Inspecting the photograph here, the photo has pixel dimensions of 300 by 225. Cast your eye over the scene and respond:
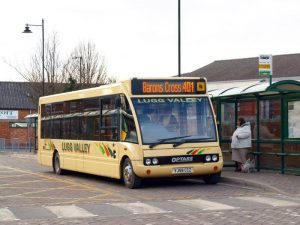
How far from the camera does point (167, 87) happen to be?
17.2 m

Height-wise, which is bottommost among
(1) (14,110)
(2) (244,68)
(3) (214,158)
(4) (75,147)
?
(3) (214,158)

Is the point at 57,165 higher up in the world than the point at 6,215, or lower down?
higher up

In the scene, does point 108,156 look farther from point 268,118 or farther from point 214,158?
point 268,118

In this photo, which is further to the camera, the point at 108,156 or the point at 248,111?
the point at 248,111

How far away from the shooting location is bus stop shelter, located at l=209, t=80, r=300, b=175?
18656 millimetres

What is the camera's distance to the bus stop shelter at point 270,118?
61.2ft

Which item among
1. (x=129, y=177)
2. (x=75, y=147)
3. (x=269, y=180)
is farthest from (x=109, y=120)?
(x=269, y=180)

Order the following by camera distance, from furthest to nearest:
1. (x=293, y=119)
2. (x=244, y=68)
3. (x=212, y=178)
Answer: (x=244, y=68) < (x=293, y=119) < (x=212, y=178)

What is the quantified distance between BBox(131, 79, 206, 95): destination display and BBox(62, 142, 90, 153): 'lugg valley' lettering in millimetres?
3317

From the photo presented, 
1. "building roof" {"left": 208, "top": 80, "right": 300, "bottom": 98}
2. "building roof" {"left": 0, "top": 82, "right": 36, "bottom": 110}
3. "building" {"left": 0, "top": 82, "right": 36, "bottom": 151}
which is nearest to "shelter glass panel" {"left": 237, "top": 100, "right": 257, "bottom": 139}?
"building roof" {"left": 208, "top": 80, "right": 300, "bottom": 98}

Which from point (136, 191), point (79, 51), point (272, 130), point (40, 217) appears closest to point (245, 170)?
point (272, 130)

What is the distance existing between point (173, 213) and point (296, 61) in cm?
4821

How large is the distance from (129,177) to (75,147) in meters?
4.39

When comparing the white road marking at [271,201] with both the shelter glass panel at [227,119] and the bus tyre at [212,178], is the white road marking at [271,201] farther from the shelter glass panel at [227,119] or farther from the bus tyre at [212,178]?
the shelter glass panel at [227,119]
